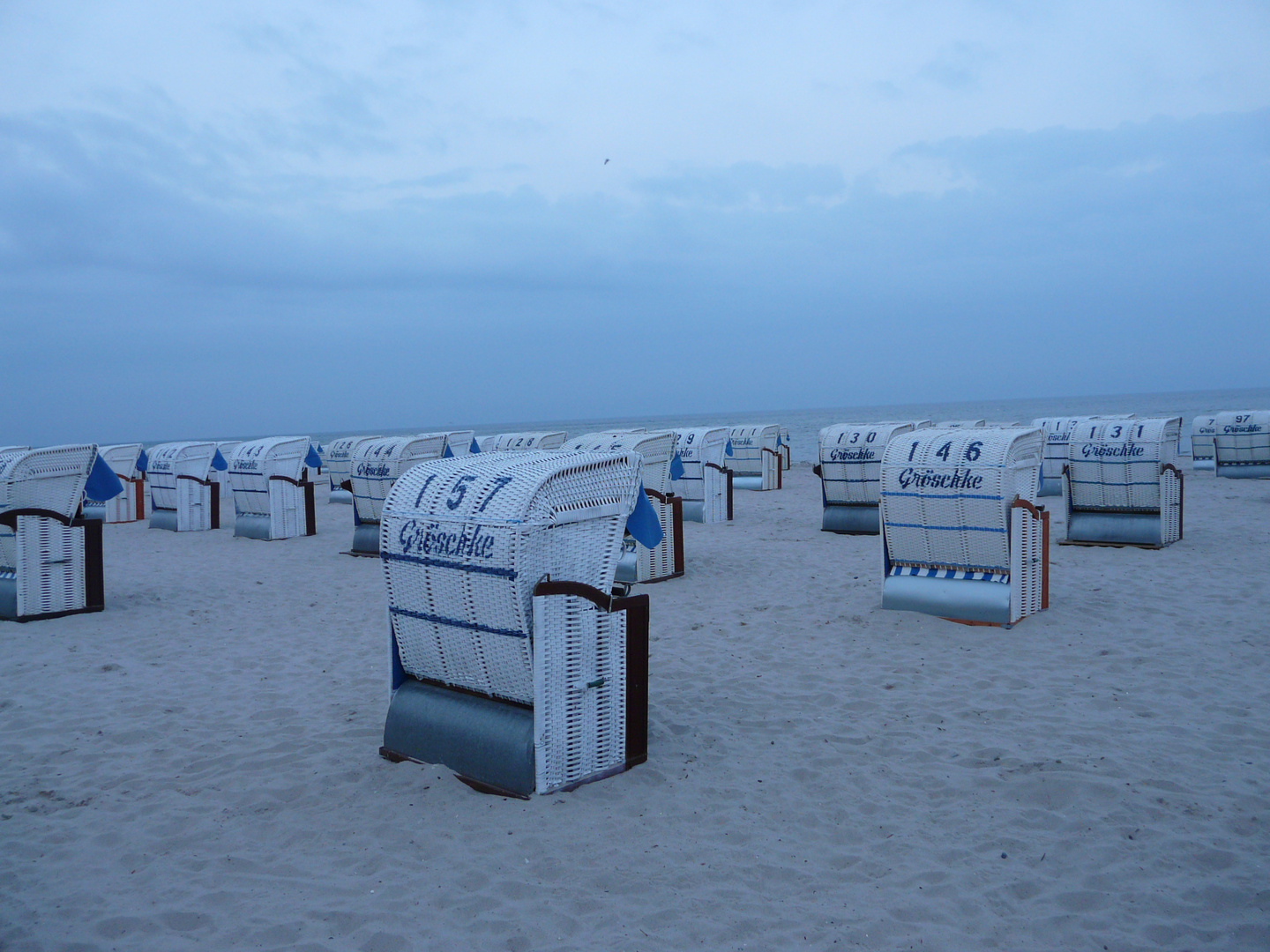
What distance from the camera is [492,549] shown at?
4.84 metres

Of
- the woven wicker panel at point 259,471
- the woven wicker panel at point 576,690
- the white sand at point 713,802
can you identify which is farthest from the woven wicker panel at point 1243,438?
the woven wicker panel at point 576,690

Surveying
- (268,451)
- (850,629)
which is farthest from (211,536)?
(850,629)

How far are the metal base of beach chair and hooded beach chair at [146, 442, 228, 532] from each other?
1322 centimetres

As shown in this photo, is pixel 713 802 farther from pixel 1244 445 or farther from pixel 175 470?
pixel 1244 445

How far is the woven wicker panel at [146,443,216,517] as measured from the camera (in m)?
19.0

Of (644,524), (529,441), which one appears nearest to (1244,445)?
(529,441)

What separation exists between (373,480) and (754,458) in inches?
563

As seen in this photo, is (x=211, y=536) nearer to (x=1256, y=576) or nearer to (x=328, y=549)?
(x=328, y=549)

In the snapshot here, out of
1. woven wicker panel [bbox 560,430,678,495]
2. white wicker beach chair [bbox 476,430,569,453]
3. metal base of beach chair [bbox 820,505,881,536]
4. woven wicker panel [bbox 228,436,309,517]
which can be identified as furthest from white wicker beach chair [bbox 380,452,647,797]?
woven wicker panel [bbox 228,436,309,517]

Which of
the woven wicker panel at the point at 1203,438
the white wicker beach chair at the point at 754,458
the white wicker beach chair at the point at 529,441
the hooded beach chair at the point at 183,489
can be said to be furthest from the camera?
the woven wicker panel at the point at 1203,438

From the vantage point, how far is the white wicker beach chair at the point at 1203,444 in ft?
87.0

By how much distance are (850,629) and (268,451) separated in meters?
13.0

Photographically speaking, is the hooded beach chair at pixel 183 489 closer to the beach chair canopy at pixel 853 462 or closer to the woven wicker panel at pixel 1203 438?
the beach chair canopy at pixel 853 462

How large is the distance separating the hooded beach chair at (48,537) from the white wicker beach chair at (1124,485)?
13.2 m
